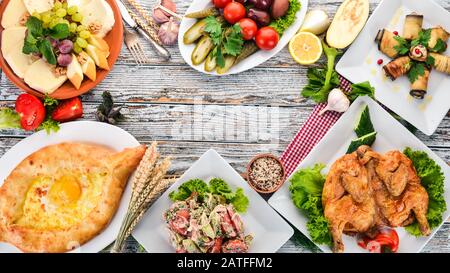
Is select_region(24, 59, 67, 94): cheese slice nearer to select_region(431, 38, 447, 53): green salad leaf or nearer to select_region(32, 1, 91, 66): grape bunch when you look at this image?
select_region(32, 1, 91, 66): grape bunch

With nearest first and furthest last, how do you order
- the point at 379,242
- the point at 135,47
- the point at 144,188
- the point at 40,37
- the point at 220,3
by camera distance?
1. the point at 144,188
2. the point at 40,37
3. the point at 379,242
4. the point at 220,3
5. the point at 135,47

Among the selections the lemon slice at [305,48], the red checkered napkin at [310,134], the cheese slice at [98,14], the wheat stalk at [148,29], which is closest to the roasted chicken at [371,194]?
the red checkered napkin at [310,134]

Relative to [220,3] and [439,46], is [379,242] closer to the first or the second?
[439,46]

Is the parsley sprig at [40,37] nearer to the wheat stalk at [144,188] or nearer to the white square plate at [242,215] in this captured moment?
the wheat stalk at [144,188]

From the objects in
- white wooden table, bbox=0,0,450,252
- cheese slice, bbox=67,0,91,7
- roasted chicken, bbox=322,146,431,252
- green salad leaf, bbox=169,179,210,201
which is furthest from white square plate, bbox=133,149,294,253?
cheese slice, bbox=67,0,91,7

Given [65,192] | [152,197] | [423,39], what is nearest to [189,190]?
[152,197]

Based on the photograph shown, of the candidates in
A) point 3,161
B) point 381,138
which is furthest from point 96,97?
point 381,138
